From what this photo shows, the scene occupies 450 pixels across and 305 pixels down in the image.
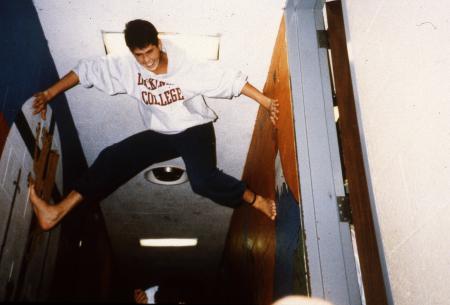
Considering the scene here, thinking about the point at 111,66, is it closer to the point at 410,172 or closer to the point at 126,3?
the point at 126,3

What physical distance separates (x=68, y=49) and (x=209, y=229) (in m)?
3.76

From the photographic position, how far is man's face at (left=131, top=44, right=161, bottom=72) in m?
2.03

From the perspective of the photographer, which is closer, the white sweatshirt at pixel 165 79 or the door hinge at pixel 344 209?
the door hinge at pixel 344 209

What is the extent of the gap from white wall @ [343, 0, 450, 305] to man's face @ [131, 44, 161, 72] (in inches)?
44.8

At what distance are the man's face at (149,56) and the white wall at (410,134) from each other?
44.8 inches

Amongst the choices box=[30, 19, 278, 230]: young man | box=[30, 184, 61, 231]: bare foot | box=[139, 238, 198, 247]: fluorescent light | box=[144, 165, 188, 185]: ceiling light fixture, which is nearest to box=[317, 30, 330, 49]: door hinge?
box=[30, 19, 278, 230]: young man

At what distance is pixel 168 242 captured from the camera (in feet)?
19.7

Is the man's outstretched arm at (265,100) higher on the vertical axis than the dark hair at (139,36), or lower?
lower

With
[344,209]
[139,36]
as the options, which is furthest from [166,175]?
[344,209]

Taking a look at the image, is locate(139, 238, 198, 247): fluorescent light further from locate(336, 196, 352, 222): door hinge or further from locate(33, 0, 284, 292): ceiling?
locate(336, 196, 352, 222): door hinge

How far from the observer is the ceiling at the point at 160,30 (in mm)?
2197

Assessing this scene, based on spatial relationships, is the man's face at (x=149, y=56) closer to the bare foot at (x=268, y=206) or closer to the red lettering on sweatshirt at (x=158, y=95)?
the red lettering on sweatshirt at (x=158, y=95)

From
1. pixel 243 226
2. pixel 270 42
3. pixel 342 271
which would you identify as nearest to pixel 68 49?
pixel 270 42

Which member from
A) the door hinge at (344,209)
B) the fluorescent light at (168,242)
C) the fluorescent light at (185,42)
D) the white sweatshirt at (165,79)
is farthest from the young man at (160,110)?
the fluorescent light at (168,242)
